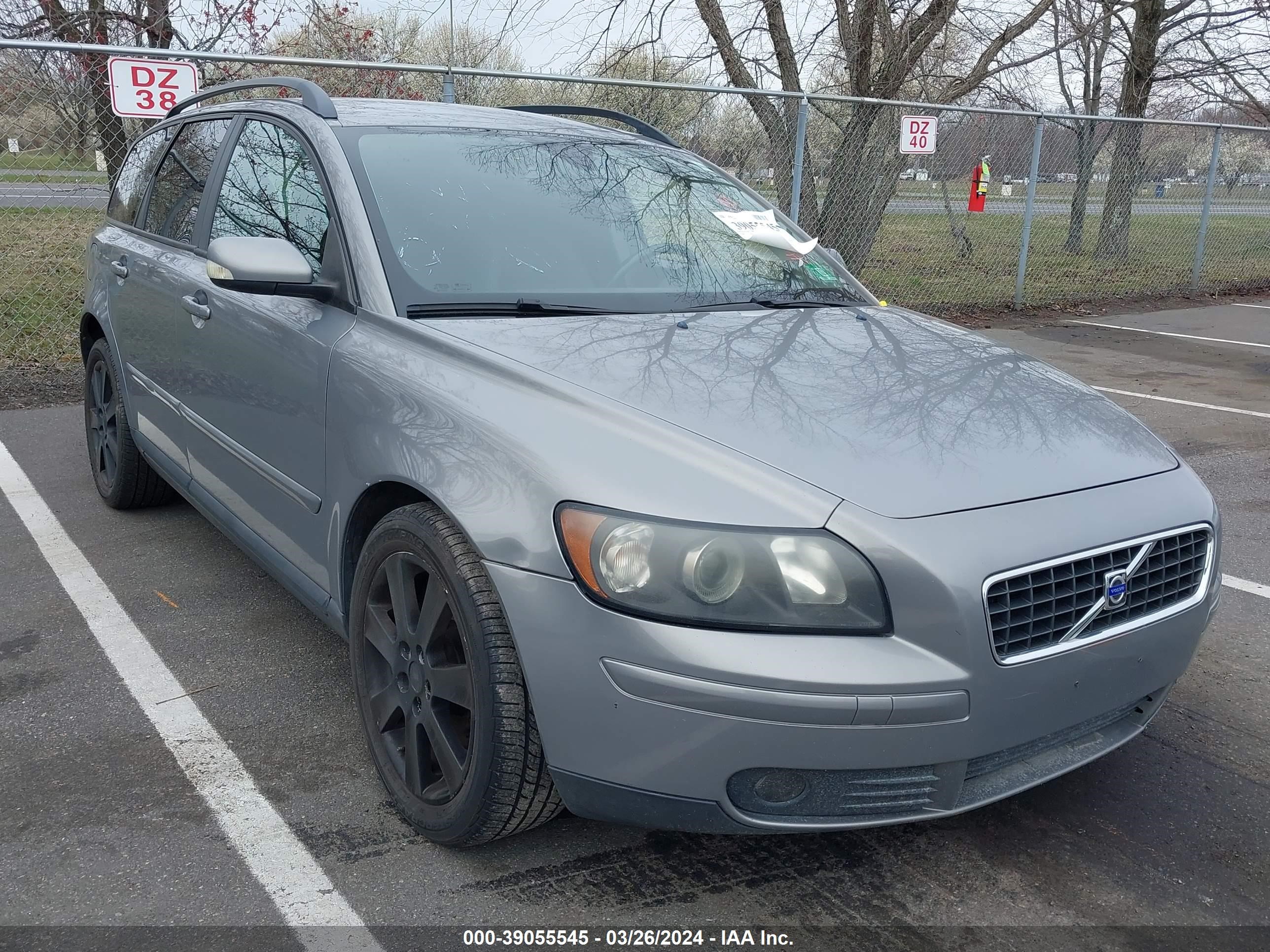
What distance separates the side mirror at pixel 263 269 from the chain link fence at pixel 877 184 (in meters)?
4.75

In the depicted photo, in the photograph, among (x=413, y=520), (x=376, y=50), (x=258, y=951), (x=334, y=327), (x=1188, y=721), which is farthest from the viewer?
(x=376, y=50)

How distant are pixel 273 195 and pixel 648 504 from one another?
1.98m

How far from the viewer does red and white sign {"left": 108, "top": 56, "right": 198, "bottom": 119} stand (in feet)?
22.8

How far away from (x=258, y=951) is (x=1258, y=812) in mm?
2288

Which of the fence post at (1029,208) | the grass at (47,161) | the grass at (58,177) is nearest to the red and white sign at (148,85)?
the grass at (47,161)

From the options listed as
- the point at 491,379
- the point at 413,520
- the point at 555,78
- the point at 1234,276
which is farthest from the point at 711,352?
the point at 1234,276

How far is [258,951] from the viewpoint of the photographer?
2125 mm

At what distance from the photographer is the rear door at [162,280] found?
3.82 meters

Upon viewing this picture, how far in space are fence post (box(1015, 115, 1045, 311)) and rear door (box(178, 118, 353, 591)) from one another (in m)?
9.20

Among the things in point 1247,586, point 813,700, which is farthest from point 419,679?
point 1247,586

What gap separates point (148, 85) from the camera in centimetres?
707

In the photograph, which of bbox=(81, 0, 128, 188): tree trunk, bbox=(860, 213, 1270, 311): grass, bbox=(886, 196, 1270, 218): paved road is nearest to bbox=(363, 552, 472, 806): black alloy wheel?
bbox=(81, 0, 128, 188): tree trunk

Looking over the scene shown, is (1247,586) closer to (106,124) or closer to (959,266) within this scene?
(106,124)

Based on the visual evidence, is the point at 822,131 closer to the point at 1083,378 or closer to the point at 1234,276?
the point at 1083,378
